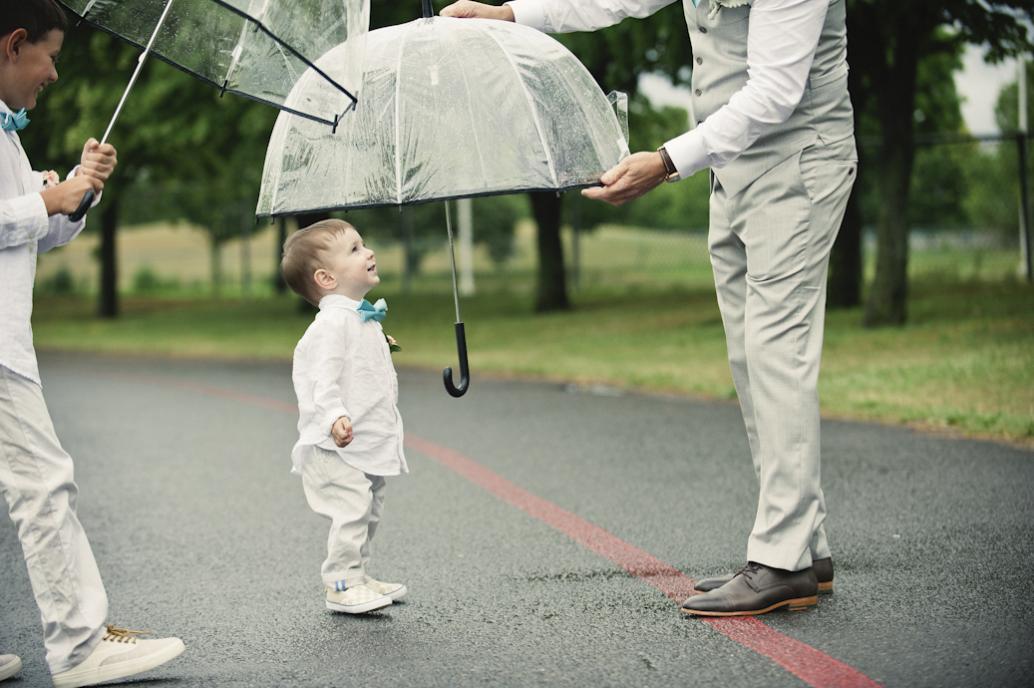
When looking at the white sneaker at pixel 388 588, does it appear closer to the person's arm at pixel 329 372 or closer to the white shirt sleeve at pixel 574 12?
the person's arm at pixel 329 372

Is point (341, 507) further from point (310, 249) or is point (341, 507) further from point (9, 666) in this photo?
point (9, 666)

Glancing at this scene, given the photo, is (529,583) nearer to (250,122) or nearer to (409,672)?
(409,672)

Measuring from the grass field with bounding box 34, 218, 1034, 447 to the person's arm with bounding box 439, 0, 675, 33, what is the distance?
4.25m

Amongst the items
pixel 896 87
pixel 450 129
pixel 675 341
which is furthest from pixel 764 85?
pixel 896 87

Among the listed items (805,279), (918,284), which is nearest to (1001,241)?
(918,284)

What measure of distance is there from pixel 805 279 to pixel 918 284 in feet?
59.9

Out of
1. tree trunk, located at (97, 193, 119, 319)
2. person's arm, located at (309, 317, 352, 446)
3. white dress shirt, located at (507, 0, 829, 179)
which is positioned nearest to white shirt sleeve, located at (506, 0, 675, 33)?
white dress shirt, located at (507, 0, 829, 179)

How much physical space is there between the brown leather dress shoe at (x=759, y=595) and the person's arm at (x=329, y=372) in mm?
1249

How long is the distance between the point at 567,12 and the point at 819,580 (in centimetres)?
219

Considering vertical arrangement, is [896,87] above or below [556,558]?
above

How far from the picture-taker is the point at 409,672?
3.72 meters

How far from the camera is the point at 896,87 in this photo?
14.9 m

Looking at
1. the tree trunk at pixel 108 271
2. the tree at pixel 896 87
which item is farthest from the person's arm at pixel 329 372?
the tree trunk at pixel 108 271

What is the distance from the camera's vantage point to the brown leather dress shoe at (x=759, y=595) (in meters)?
4.20
